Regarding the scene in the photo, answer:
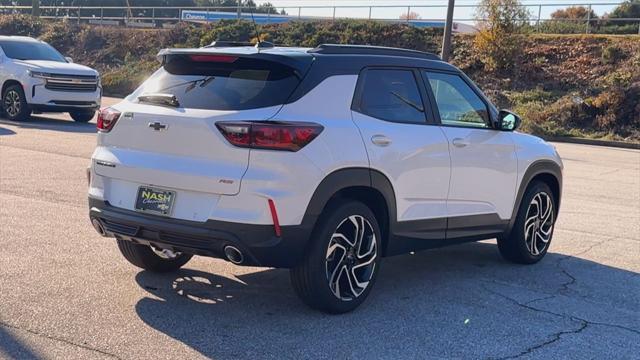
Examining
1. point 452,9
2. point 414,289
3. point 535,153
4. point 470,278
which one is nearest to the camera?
point 414,289

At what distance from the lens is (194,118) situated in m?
5.36

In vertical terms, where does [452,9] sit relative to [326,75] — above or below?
above

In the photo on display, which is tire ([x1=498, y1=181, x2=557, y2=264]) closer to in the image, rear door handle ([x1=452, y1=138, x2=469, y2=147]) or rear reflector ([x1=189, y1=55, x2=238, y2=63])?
rear door handle ([x1=452, y1=138, x2=469, y2=147])

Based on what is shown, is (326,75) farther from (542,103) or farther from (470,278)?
(542,103)

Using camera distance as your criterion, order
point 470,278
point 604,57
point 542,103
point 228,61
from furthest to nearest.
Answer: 1. point 604,57
2. point 542,103
3. point 470,278
4. point 228,61

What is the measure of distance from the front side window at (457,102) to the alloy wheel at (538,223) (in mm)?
1124

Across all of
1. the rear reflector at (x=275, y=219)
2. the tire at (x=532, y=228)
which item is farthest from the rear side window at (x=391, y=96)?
the tire at (x=532, y=228)

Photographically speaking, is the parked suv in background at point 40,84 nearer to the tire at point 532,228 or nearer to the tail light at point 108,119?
the tail light at point 108,119

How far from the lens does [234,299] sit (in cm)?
597

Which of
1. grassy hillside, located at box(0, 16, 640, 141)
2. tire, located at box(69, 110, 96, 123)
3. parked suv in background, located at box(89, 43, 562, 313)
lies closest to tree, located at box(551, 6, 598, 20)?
grassy hillside, located at box(0, 16, 640, 141)

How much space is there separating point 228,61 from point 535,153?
326cm

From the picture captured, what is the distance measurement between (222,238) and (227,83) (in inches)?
44.0

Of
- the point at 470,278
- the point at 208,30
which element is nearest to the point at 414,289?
the point at 470,278

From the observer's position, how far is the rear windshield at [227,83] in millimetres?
5438
